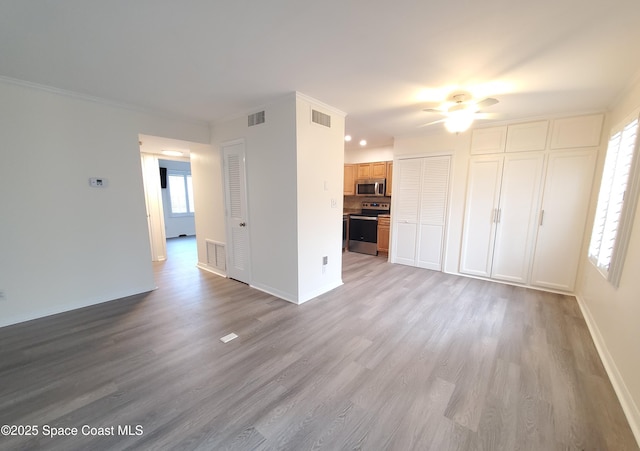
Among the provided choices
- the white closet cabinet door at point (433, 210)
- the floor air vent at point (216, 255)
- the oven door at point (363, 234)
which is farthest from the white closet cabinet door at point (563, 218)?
the floor air vent at point (216, 255)

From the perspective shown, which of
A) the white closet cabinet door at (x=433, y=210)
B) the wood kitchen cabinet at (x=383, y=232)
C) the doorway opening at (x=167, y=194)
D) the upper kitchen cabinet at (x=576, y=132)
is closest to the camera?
the upper kitchen cabinet at (x=576, y=132)

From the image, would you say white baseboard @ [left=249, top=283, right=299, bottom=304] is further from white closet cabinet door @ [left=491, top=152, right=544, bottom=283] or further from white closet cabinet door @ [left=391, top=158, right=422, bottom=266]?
white closet cabinet door @ [left=491, top=152, right=544, bottom=283]

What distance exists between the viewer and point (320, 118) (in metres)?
3.34

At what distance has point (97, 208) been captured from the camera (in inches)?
128

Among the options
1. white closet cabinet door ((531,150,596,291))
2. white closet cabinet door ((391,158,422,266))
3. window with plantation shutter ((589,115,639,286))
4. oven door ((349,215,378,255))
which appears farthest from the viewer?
oven door ((349,215,378,255))

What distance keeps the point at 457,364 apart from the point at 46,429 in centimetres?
306

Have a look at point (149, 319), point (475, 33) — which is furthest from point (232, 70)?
point (149, 319)

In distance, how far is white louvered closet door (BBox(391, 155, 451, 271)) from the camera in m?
4.70

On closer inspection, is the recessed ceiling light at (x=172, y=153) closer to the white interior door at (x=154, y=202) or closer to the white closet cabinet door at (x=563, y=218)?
the white interior door at (x=154, y=202)

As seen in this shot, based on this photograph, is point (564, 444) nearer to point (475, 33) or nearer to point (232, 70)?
point (475, 33)

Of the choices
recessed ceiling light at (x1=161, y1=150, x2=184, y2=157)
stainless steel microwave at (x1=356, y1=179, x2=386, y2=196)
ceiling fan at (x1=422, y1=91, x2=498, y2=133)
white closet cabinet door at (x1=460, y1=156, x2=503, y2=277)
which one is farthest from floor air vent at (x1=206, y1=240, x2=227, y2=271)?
white closet cabinet door at (x1=460, y1=156, x2=503, y2=277)

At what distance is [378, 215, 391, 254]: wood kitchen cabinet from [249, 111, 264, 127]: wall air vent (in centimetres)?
371

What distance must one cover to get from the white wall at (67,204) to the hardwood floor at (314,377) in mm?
335

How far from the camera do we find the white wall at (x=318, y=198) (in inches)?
125
